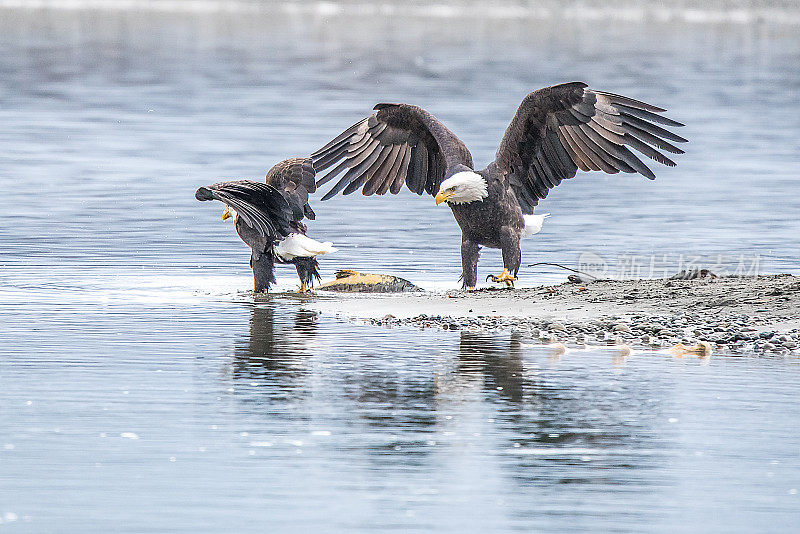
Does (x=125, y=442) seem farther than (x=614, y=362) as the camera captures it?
No

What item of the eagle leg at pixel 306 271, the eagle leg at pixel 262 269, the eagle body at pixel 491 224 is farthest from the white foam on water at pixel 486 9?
the eagle leg at pixel 262 269

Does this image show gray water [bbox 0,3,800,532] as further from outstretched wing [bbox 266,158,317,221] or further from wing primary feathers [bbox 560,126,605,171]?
wing primary feathers [bbox 560,126,605,171]

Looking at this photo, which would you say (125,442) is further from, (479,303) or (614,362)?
(479,303)

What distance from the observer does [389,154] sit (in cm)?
1684

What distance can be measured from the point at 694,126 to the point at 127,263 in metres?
22.4

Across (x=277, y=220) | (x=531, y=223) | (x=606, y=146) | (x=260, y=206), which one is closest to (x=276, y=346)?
(x=260, y=206)

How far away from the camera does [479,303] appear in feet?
46.3

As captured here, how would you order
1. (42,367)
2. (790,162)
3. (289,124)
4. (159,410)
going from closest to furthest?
1. (159,410)
2. (42,367)
3. (790,162)
4. (289,124)

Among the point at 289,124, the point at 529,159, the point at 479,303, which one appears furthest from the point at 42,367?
the point at 289,124

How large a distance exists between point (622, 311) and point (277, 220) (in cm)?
329

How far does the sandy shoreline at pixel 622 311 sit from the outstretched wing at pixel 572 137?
1.21m

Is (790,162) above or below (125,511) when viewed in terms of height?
above

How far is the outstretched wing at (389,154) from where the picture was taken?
54.1ft

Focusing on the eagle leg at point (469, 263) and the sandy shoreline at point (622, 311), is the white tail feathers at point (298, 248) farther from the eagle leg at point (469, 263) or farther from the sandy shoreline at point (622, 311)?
the eagle leg at point (469, 263)
